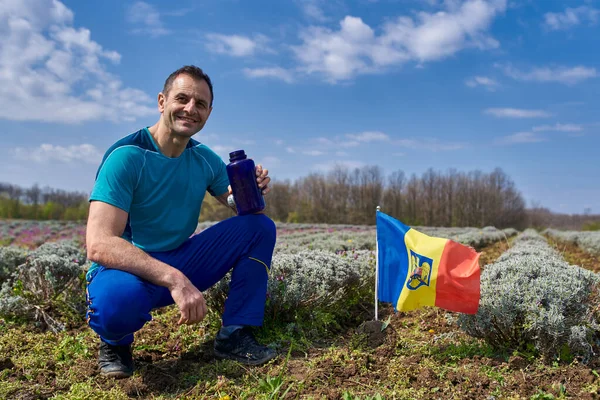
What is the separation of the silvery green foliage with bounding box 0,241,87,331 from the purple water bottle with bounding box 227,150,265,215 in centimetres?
267

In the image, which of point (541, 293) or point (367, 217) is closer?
point (541, 293)

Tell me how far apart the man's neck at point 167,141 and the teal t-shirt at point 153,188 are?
57 millimetres

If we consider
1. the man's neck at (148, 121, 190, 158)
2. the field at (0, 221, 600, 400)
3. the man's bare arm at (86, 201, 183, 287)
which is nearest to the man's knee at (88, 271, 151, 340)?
the man's bare arm at (86, 201, 183, 287)

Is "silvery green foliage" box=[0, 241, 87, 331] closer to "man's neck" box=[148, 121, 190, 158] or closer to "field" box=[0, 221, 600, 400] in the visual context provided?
"field" box=[0, 221, 600, 400]

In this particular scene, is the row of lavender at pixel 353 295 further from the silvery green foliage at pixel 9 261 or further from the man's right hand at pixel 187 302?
the man's right hand at pixel 187 302

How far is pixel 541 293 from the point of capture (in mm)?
3668

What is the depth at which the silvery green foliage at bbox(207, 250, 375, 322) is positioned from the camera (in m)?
4.46

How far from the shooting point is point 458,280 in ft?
12.3

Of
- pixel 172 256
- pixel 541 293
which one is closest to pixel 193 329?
pixel 172 256

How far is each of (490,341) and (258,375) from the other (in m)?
1.93

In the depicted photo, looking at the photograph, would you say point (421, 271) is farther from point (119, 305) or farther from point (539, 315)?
point (119, 305)

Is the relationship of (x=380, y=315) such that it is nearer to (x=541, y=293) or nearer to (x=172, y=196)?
(x=541, y=293)

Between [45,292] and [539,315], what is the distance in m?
5.23

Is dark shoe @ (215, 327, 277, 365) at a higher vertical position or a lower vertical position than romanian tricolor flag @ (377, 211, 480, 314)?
lower
